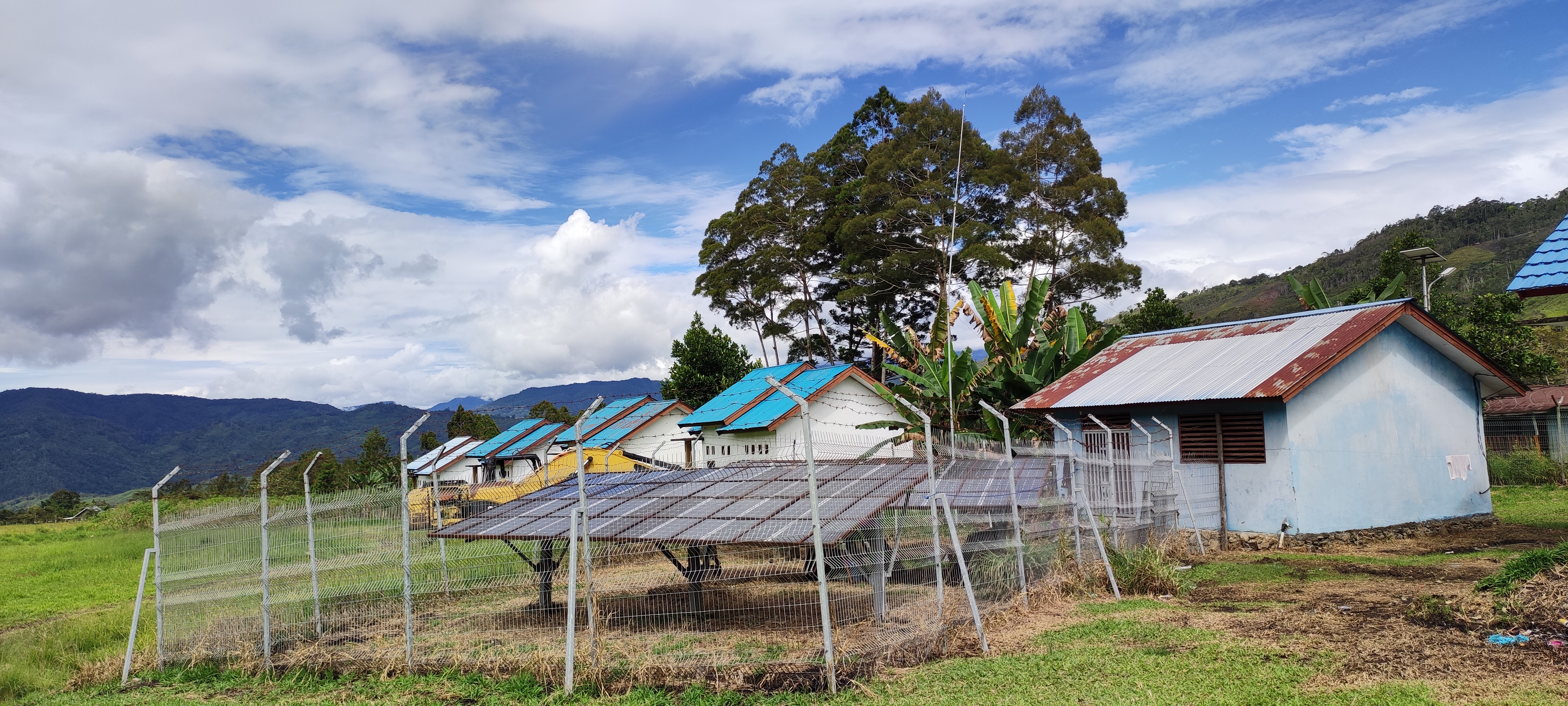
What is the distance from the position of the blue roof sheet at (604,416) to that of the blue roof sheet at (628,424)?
43cm

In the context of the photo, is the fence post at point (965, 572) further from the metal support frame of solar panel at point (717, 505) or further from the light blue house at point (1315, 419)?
the light blue house at point (1315, 419)

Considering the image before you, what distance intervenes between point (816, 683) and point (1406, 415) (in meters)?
15.0

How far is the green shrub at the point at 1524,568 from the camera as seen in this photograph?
890 centimetres

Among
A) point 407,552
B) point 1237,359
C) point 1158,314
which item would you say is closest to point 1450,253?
point 1158,314

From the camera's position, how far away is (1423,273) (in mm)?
23453

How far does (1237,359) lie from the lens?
17453mm

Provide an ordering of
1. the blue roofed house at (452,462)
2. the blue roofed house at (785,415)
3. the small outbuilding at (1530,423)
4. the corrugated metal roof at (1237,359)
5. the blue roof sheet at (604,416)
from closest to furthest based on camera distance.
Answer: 1. the corrugated metal roof at (1237,359)
2. the small outbuilding at (1530,423)
3. the blue roofed house at (785,415)
4. the blue roof sheet at (604,416)
5. the blue roofed house at (452,462)

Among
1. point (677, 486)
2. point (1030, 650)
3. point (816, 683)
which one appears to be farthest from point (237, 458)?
point (1030, 650)

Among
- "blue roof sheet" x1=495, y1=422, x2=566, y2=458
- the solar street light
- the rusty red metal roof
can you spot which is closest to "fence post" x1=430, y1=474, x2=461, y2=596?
the solar street light

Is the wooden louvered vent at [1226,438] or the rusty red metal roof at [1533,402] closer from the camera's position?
the wooden louvered vent at [1226,438]

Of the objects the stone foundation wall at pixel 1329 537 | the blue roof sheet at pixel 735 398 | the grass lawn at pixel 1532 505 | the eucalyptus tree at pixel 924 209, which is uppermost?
the eucalyptus tree at pixel 924 209

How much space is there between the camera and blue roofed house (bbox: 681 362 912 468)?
28.2m

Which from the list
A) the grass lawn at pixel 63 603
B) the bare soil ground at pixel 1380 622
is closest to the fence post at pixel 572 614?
the bare soil ground at pixel 1380 622

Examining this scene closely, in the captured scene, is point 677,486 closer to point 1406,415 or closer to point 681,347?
point 1406,415
